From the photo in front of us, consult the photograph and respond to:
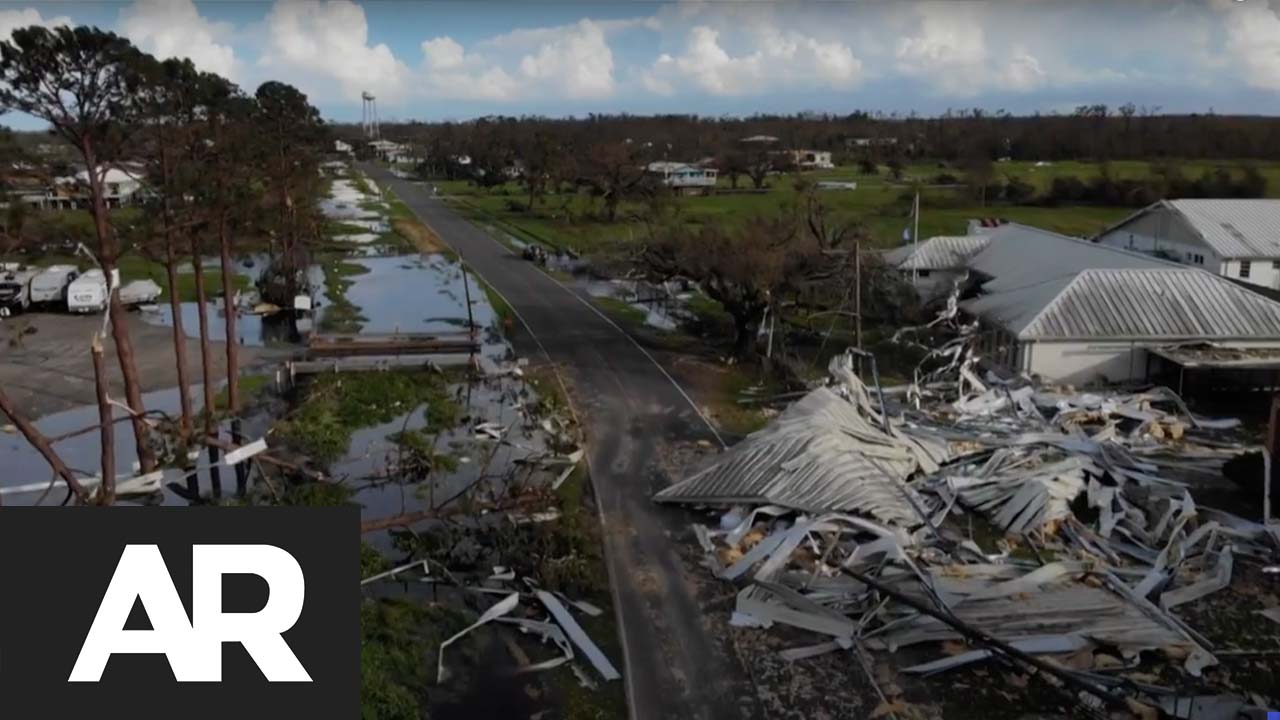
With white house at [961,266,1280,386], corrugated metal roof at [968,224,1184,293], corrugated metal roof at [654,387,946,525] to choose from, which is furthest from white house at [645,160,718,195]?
corrugated metal roof at [654,387,946,525]

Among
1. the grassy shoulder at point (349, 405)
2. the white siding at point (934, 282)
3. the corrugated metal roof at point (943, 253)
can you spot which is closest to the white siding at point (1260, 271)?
the corrugated metal roof at point (943, 253)

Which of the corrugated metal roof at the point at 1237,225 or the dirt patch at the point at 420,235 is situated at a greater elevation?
the corrugated metal roof at the point at 1237,225

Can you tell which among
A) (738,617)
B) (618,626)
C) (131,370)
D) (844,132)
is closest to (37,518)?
(618,626)

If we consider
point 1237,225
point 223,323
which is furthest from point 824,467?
point 1237,225

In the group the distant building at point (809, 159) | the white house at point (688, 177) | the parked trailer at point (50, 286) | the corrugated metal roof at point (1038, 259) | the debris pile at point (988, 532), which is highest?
the distant building at point (809, 159)

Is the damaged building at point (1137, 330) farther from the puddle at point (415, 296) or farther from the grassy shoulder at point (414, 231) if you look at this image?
the grassy shoulder at point (414, 231)

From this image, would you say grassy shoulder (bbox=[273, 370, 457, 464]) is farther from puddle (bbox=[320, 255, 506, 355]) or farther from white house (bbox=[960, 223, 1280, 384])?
white house (bbox=[960, 223, 1280, 384])
